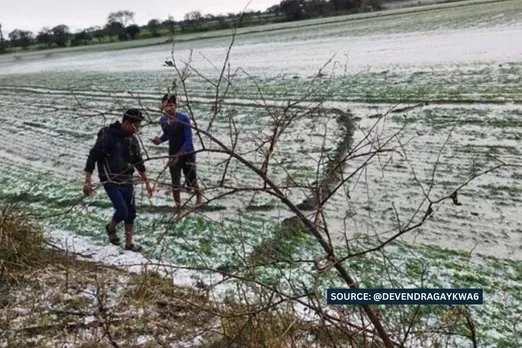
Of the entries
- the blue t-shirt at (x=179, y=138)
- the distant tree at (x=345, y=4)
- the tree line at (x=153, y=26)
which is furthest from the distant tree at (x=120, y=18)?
the blue t-shirt at (x=179, y=138)

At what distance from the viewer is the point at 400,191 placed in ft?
22.1

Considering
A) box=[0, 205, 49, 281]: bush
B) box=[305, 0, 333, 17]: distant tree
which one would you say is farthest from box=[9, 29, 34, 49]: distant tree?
box=[0, 205, 49, 281]: bush

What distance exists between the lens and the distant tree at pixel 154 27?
205 ft

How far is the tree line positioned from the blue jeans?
44.6m

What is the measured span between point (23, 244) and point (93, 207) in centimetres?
205

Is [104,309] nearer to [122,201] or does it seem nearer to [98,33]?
[122,201]

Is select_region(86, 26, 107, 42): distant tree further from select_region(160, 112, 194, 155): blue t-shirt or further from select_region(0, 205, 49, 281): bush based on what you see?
select_region(0, 205, 49, 281): bush

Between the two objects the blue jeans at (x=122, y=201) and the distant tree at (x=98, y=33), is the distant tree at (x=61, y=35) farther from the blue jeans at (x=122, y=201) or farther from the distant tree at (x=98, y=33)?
the blue jeans at (x=122, y=201)

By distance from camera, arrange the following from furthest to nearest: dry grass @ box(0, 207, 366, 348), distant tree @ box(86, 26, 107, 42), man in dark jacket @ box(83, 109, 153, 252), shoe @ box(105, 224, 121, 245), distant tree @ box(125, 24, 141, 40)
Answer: distant tree @ box(86, 26, 107, 42)
distant tree @ box(125, 24, 141, 40)
shoe @ box(105, 224, 121, 245)
man in dark jacket @ box(83, 109, 153, 252)
dry grass @ box(0, 207, 366, 348)

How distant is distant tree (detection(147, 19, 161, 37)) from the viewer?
62609 millimetres

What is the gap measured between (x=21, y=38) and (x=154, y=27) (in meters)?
21.7

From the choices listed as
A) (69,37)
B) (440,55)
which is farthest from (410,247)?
(69,37)

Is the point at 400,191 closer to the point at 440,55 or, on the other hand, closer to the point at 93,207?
the point at 93,207

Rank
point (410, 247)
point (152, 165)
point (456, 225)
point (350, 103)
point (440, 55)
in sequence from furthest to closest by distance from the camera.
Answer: point (440, 55) → point (350, 103) → point (152, 165) → point (456, 225) → point (410, 247)
